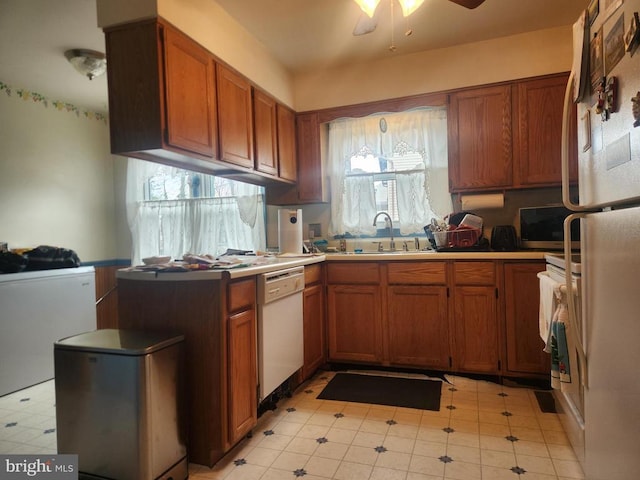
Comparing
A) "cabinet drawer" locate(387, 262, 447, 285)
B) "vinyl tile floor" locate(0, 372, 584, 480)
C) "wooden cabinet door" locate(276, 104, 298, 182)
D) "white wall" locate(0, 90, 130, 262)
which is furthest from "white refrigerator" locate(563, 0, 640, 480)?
"white wall" locate(0, 90, 130, 262)

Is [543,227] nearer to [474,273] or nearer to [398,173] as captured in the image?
[474,273]

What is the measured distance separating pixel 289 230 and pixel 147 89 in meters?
1.49

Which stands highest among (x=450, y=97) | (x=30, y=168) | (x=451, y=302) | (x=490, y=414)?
(x=450, y=97)

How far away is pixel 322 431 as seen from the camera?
2.08 meters

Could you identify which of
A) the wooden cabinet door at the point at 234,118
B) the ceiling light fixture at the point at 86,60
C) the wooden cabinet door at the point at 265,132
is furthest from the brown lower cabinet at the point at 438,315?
the ceiling light fixture at the point at 86,60

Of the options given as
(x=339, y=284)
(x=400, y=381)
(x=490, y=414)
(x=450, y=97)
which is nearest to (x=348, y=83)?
(x=450, y=97)

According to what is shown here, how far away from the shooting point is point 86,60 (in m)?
2.98

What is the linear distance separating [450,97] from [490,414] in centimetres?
231

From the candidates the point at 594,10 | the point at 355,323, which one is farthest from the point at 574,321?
the point at 355,323

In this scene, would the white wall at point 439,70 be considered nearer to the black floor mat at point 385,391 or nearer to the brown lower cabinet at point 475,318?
the brown lower cabinet at point 475,318

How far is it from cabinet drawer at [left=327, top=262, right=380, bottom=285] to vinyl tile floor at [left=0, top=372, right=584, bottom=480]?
2.82 feet

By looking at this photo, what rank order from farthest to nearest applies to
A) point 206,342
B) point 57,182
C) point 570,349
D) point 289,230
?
1. point 57,182
2. point 289,230
3. point 206,342
4. point 570,349

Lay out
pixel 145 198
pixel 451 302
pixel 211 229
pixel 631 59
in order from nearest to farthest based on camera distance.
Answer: pixel 631 59 < pixel 451 302 < pixel 211 229 < pixel 145 198

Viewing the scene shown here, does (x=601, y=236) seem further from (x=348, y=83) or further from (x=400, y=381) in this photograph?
→ (x=348, y=83)
